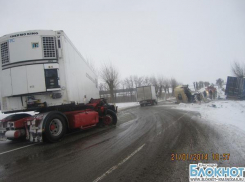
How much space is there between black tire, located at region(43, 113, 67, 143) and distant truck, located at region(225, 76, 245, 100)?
88.0ft

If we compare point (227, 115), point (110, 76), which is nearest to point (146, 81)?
point (110, 76)

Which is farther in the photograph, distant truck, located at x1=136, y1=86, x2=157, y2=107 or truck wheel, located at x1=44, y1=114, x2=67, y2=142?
distant truck, located at x1=136, y1=86, x2=157, y2=107

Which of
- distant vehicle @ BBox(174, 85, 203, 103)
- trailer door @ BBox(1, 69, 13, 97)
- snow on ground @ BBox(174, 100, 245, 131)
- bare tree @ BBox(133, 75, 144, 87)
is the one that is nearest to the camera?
trailer door @ BBox(1, 69, 13, 97)

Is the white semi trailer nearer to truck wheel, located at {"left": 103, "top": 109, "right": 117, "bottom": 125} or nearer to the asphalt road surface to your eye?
the asphalt road surface

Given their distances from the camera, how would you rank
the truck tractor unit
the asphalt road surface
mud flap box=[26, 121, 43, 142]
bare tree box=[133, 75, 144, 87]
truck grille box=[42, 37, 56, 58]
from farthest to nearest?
bare tree box=[133, 75, 144, 87] → truck grille box=[42, 37, 56, 58] → the truck tractor unit → mud flap box=[26, 121, 43, 142] → the asphalt road surface

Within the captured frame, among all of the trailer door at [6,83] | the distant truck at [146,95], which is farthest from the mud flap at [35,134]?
the distant truck at [146,95]

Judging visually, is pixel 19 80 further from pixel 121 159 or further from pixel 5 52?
pixel 121 159

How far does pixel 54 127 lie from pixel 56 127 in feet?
0.43

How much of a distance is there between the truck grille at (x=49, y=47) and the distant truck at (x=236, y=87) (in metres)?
27.0

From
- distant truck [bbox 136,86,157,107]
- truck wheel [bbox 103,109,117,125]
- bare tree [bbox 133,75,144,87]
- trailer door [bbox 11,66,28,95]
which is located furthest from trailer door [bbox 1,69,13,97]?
bare tree [bbox 133,75,144,87]

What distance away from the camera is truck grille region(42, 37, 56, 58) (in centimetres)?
591

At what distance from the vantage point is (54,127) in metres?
5.82

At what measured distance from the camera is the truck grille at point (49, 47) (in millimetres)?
5906

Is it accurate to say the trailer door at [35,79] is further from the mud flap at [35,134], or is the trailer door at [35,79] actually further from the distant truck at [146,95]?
the distant truck at [146,95]
